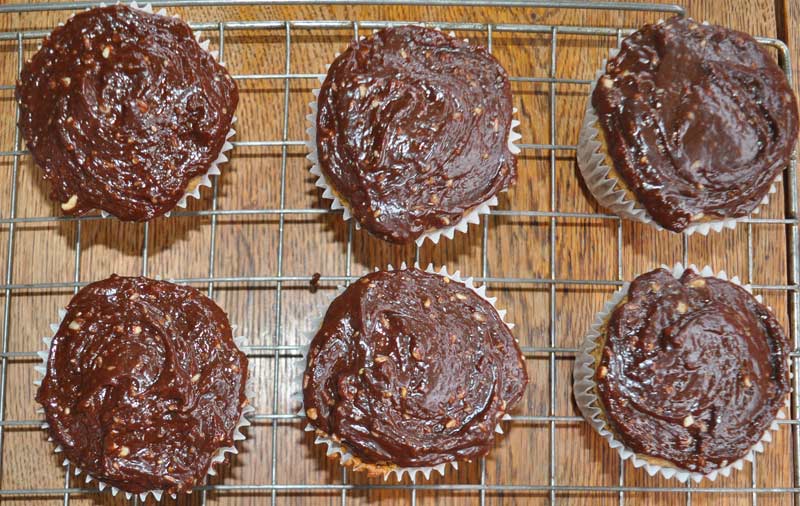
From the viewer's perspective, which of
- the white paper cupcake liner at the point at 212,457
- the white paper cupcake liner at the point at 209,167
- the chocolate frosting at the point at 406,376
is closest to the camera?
the chocolate frosting at the point at 406,376

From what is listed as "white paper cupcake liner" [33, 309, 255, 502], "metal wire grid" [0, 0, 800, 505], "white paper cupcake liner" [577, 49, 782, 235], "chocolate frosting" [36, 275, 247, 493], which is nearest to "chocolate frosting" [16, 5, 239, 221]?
"metal wire grid" [0, 0, 800, 505]

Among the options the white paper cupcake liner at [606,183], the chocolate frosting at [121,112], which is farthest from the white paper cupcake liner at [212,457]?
the white paper cupcake liner at [606,183]

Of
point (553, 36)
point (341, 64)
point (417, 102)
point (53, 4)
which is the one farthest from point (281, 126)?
point (553, 36)

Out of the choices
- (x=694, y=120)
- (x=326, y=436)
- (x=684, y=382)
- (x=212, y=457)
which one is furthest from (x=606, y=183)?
(x=212, y=457)

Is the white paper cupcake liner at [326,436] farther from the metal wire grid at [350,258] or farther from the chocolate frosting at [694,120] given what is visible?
the chocolate frosting at [694,120]

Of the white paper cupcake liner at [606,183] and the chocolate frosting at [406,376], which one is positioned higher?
the white paper cupcake liner at [606,183]

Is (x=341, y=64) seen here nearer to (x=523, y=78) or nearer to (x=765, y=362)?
(x=523, y=78)
